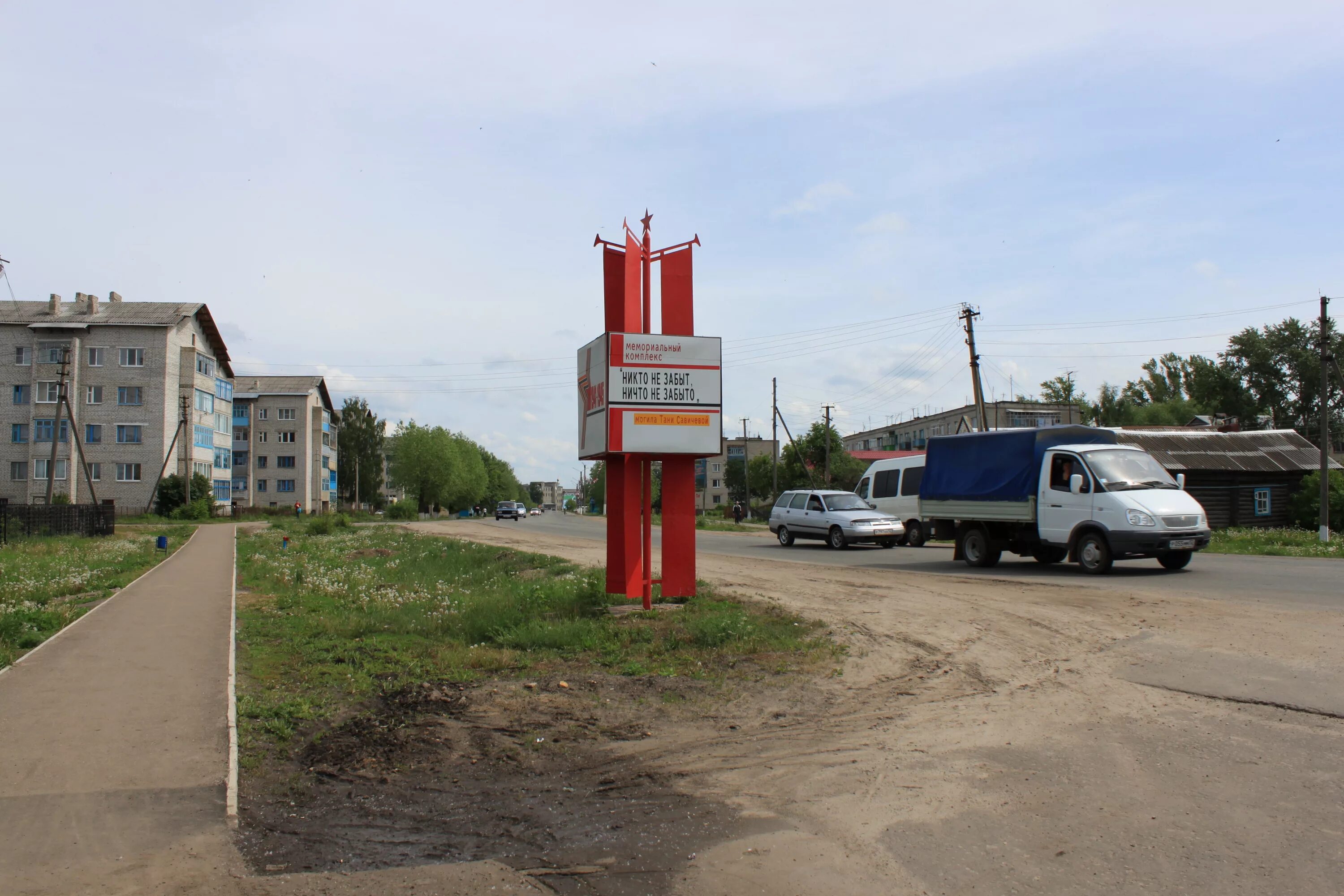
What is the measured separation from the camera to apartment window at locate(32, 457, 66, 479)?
58500 millimetres

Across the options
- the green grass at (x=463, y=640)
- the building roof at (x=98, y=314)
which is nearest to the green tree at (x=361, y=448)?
the building roof at (x=98, y=314)

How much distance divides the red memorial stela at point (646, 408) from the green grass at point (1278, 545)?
1304 cm

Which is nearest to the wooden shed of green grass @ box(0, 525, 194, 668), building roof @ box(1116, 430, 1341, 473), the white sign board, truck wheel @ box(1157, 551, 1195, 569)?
building roof @ box(1116, 430, 1341, 473)

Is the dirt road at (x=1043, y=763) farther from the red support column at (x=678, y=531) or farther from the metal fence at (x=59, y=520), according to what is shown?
the metal fence at (x=59, y=520)

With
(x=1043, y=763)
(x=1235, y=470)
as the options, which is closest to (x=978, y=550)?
(x=1043, y=763)

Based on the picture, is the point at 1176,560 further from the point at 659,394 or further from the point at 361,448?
the point at 361,448

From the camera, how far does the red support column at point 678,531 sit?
10.5 metres

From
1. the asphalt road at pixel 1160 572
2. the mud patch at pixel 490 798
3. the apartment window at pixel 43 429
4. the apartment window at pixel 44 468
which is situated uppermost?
the apartment window at pixel 43 429

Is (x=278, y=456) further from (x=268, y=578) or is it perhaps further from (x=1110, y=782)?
(x=1110, y=782)

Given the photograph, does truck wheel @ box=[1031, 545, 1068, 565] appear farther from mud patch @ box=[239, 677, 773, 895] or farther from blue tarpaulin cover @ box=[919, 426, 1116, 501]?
mud patch @ box=[239, 677, 773, 895]

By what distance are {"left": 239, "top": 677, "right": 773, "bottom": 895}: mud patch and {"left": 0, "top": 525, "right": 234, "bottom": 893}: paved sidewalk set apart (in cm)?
32

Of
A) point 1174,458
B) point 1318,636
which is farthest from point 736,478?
point 1318,636

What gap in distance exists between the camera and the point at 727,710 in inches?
254

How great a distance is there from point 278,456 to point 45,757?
3546 inches
